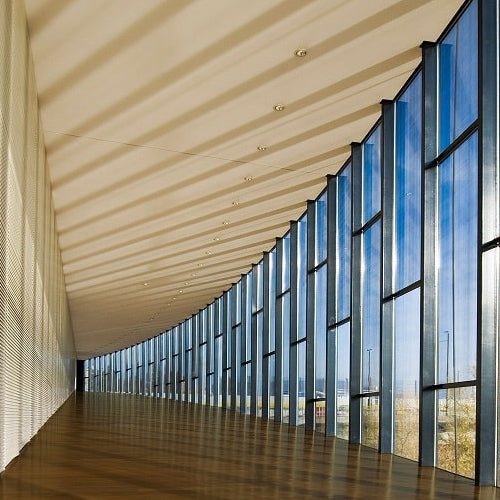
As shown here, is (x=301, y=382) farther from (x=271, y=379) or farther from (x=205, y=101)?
(x=205, y=101)

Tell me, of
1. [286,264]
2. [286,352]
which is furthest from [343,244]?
[286,352]

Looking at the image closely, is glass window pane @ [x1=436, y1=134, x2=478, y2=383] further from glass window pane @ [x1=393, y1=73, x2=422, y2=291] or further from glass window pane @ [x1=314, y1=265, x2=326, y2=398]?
glass window pane @ [x1=314, y1=265, x2=326, y2=398]

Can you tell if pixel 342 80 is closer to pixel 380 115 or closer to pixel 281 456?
pixel 380 115

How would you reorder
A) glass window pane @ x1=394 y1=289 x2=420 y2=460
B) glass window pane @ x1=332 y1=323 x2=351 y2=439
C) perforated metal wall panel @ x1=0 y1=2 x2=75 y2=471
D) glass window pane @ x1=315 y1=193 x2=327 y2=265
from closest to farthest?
perforated metal wall panel @ x1=0 y1=2 x2=75 y2=471
glass window pane @ x1=394 y1=289 x2=420 y2=460
glass window pane @ x1=332 y1=323 x2=351 y2=439
glass window pane @ x1=315 y1=193 x2=327 y2=265

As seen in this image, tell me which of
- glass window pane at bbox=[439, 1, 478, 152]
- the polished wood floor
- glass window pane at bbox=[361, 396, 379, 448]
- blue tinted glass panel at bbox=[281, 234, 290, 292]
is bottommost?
the polished wood floor

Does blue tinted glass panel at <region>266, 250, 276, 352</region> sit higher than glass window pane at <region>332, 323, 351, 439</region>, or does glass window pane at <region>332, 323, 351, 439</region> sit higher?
blue tinted glass panel at <region>266, 250, 276, 352</region>

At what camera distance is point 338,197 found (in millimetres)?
15188

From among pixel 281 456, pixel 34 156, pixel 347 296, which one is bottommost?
pixel 281 456

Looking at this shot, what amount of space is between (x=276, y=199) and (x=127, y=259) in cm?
717

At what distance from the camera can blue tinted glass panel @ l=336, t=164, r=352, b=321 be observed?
1458 centimetres

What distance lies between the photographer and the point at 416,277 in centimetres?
1094

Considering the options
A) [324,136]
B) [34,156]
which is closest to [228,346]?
[324,136]

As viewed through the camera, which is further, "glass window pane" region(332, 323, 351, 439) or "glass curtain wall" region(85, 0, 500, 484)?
"glass window pane" region(332, 323, 351, 439)

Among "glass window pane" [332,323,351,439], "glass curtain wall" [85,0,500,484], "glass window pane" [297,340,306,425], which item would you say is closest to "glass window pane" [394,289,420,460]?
"glass curtain wall" [85,0,500,484]
